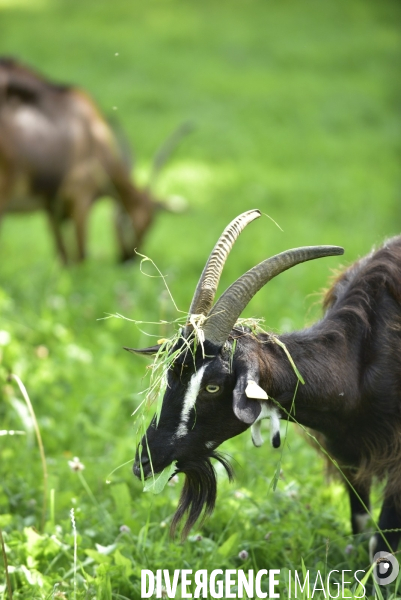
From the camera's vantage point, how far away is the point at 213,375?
318 cm

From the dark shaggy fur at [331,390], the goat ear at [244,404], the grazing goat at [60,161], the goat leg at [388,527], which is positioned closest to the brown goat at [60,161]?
the grazing goat at [60,161]

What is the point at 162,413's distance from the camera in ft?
10.7

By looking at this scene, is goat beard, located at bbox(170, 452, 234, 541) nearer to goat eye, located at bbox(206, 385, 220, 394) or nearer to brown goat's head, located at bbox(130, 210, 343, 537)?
brown goat's head, located at bbox(130, 210, 343, 537)

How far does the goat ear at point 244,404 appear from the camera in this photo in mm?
3055

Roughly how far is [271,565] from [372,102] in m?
14.5

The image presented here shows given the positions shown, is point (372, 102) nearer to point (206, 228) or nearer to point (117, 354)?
point (206, 228)

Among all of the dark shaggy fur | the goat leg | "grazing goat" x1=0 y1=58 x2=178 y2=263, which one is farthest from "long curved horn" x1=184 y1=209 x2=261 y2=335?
"grazing goat" x1=0 y1=58 x2=178 y2=263

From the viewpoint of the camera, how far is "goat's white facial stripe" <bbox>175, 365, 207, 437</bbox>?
3186mm

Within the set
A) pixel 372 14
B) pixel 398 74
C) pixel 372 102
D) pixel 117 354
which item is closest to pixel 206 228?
pixel 117 354

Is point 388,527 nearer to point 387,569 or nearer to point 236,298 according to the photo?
point 387,569

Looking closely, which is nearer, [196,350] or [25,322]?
[196,350]

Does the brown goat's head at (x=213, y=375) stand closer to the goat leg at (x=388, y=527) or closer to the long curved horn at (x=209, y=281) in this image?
the long curved horn at (x=209, y=281)

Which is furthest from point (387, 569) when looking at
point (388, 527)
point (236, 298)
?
point (236, 298)

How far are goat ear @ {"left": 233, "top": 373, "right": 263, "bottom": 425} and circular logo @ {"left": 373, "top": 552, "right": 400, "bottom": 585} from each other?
975mm
